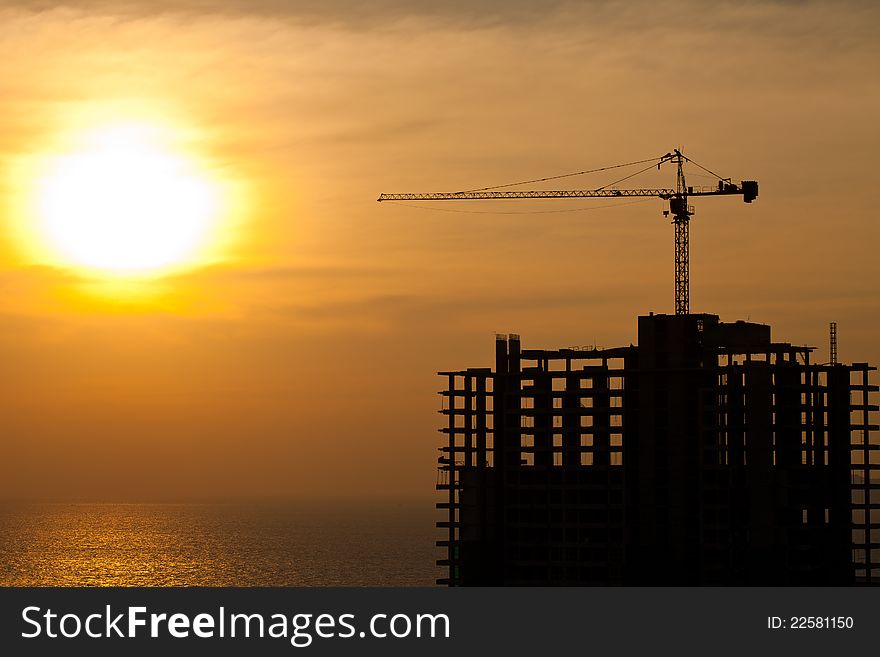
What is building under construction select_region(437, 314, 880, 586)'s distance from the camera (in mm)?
187875

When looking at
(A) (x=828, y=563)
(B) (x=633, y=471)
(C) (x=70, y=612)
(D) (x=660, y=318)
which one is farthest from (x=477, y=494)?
(C) (x=70, y=612)

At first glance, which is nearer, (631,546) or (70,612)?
(70,612)

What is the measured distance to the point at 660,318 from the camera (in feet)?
625

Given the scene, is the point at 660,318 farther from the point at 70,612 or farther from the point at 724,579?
the point at 70,612

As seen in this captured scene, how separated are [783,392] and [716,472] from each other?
13.6 meters

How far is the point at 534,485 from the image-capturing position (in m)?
195

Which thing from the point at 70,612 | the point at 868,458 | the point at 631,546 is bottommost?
the point at 70,612

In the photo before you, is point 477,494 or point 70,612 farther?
point 477,494

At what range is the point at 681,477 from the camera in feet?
620

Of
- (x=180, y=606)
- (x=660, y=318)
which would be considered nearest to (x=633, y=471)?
(x=660, y=318)

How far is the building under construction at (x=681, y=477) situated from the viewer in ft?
616

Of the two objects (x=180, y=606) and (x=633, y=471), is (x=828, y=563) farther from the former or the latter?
(x=180, y=606)

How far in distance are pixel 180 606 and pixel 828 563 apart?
127m

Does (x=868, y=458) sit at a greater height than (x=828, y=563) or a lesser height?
greater
